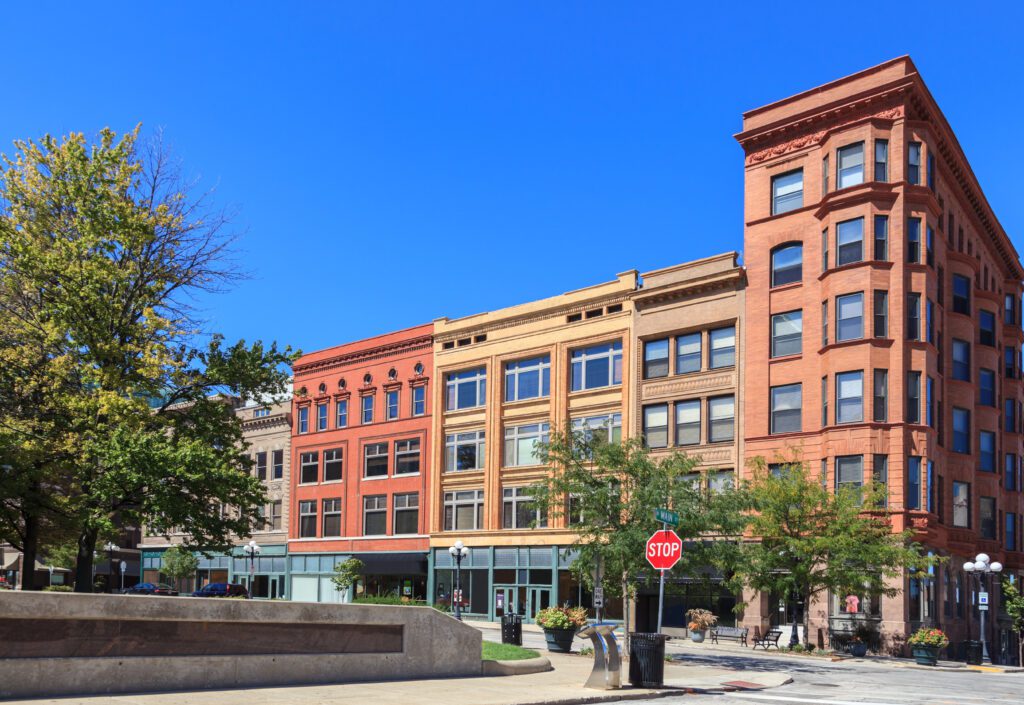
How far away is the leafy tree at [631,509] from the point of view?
31.4 m

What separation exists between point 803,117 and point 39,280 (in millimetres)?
33478

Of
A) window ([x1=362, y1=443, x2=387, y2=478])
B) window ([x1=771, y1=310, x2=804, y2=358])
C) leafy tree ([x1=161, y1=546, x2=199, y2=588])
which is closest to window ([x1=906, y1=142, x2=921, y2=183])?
window ([x1=771, y1=310, x2=804, y2=358])

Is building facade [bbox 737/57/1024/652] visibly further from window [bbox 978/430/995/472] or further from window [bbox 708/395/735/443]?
window [bbox 708/395/735/443]

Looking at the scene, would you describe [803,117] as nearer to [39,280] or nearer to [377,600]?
[377,600]

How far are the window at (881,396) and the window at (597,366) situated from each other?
43.9ft

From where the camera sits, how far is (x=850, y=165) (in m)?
46.3

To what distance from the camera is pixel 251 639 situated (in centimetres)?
1883

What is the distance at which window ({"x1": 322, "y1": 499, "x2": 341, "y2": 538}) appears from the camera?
224 feet

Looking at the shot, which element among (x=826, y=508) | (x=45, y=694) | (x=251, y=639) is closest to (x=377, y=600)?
(x=826, y=508)

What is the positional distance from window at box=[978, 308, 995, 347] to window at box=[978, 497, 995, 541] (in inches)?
302

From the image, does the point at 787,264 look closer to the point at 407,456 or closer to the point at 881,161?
the point at 881,161

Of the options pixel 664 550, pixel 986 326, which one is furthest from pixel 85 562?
pixel 986 326

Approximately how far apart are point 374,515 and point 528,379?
46.9ft

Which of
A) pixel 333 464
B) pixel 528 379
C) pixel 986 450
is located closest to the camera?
pixel 986 450
